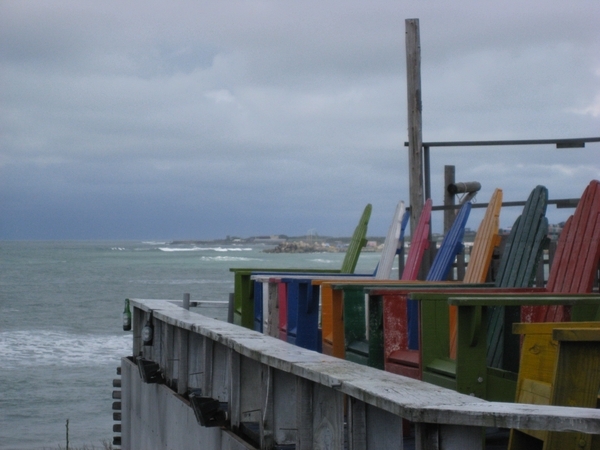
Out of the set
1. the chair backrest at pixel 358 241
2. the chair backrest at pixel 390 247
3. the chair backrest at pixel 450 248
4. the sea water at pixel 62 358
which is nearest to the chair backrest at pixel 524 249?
the chair backrest at pixel 450 248

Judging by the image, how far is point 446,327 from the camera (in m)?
3.25

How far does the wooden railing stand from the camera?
5.19ft

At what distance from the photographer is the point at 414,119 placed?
7.26m

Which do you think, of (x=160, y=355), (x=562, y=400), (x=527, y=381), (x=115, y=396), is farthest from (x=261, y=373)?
(x=115, y=396)

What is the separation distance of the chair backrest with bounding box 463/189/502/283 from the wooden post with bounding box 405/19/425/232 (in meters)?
1.82

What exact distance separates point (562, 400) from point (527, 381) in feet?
1.01

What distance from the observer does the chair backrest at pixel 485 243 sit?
4.99 meters

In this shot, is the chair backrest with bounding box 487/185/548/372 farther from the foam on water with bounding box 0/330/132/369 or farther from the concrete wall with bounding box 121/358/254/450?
the foam on water with bounding box 0/330/132/369

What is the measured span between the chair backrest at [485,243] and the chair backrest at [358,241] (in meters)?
1.94

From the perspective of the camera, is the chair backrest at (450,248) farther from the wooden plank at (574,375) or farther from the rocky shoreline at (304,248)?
the rocky shoreline at (304,248)

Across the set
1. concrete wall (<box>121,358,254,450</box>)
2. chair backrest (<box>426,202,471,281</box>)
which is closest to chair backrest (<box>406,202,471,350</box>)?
chair backrest (<box>426,202,471,281</box>)

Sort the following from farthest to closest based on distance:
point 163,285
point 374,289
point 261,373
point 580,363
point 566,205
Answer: point 163,285, point 566,205, point 374,289, point 261,373, point 580,363

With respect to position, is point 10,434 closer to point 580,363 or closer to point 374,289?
point 374,289

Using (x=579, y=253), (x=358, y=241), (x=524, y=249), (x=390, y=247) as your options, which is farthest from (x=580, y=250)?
(x=358, y=241)
